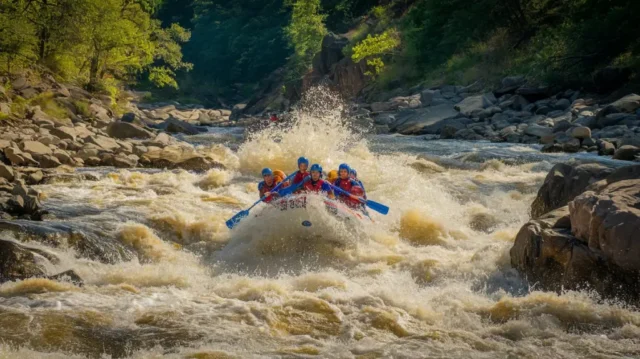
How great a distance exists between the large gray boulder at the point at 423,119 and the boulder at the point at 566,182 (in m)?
14.3

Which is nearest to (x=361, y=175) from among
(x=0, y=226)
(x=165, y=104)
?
(x=0, y=226)

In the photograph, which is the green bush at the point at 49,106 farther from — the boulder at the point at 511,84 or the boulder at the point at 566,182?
the boulder at the point at 511,84

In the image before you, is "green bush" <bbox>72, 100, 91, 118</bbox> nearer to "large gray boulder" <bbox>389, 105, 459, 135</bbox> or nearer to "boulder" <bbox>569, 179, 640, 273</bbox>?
"large gray boulder" <bbox>389, 105, 459, 135</bbox>

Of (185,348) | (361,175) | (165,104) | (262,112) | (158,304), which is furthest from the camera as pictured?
(165,104)

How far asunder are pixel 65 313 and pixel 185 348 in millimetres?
1344

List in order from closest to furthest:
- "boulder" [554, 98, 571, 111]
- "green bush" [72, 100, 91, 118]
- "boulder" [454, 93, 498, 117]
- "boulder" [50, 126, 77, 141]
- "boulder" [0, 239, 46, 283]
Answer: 1. "boulder" [0, 239, 46, 283]
2. "boulder" [50, 126, 77, 141]
3. "boulder" [554, 98, 571, 111]
4. "green bush" [72, 100, 91, 118]
5. "boulder" [454, 93, 498, 117]

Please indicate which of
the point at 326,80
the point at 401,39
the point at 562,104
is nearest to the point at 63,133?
the point at 562,104

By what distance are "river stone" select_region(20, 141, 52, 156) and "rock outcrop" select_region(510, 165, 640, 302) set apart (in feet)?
34.0

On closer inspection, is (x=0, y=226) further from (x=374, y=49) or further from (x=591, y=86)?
(x=374, y=49)

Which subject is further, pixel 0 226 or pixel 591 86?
pixel 591 86

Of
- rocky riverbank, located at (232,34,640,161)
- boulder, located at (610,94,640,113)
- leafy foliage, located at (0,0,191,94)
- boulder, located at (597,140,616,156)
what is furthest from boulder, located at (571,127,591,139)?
leafy foliage, located at (0,0,191,94)

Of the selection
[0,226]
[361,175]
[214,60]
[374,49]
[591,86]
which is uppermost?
[214,60]

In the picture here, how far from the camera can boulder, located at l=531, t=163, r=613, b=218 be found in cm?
894

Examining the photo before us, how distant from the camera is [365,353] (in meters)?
5.30
